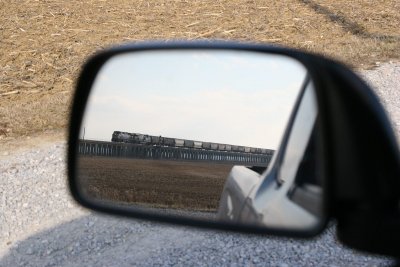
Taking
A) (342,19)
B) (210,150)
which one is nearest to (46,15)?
(342,19)

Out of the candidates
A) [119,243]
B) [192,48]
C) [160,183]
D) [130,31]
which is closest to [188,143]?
[160,183]

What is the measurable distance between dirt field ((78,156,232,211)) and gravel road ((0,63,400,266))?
1.78m

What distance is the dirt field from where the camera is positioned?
82.9 inches

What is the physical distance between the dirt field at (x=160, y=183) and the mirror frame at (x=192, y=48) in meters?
0.08

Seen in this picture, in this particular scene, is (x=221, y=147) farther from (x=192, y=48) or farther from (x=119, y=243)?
(x=119, y=243)

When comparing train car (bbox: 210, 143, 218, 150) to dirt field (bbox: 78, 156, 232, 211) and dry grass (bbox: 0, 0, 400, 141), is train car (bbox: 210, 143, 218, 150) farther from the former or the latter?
dry grass (bbox: 0, 0, 400, 141)

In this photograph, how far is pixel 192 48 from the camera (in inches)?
75.8

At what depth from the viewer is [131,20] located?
1307 cm

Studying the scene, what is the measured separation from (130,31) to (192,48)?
Result: 10.4 m

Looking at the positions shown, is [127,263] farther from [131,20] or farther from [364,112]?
[131,20]

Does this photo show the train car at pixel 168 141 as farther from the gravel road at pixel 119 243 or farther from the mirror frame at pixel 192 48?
the gravel road at pixel 119 243

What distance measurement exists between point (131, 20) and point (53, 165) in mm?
6471

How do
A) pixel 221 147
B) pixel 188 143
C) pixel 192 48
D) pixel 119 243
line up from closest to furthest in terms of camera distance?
1. pixel 192 48
2. pixel 221 147
3. pixel 188 143
4. pixel 119 243

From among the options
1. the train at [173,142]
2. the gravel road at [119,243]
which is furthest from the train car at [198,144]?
the gravel road at [119,243]
